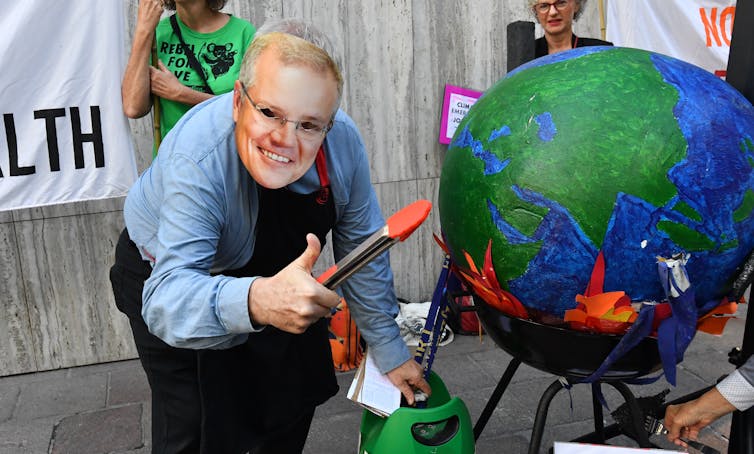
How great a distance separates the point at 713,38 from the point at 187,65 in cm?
329

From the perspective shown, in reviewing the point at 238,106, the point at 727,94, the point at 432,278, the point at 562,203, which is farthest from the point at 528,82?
the point at 432,278

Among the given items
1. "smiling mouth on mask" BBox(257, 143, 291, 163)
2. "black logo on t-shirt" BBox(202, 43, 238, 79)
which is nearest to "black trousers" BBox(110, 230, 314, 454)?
"smiling mouth on mask" BBox(257, 143, 291, 163)

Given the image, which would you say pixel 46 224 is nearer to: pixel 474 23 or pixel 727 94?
pixel 474 23

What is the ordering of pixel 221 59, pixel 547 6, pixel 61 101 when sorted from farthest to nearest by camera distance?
1. pixel 547 6
2. pixel 61 101
3. pixel 221 59

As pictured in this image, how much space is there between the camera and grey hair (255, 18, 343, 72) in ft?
4.17

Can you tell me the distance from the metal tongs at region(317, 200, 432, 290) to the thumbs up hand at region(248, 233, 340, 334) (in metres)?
0.03

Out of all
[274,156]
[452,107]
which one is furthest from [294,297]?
[452,107]

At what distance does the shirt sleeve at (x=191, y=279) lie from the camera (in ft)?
3.79

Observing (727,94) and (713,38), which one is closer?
(727,94)

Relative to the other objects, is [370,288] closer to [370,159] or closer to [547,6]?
[547,6]

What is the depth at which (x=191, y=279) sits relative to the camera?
48.0 inches

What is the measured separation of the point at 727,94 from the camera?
1.23 metres

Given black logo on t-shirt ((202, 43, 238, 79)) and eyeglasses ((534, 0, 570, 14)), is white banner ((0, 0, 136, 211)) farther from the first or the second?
eyeglasses ((534, 0, 570, 14))

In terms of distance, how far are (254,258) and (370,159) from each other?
2.33 meters
